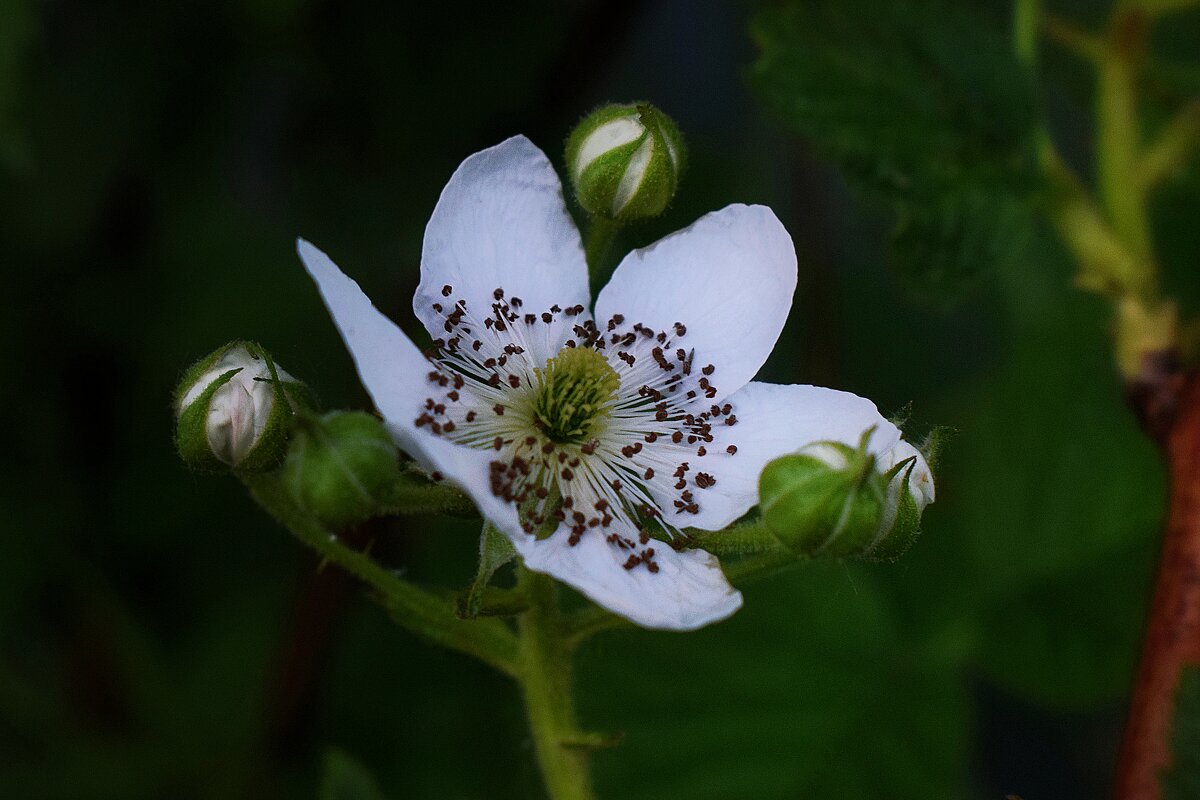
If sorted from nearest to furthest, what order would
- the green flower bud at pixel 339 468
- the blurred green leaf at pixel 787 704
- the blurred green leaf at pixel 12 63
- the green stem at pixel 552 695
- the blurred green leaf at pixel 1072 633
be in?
the green flower bud at pixel 339 468
the green stem at pixel 552 695
the blurred green leaf at pixel 12 63
the blurred green leaf at pixel 787 704
the blurred green leaf at pixel 1072 633

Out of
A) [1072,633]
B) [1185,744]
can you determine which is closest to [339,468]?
[1185,744]

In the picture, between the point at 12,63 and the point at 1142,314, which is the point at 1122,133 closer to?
the point at 1142,314

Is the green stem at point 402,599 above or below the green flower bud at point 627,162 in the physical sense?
below

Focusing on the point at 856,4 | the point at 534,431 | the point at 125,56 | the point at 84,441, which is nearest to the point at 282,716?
the point at 84,441

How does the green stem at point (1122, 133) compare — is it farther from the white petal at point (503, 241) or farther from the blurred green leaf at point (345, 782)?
the blurred green leaf at point (345, 782)

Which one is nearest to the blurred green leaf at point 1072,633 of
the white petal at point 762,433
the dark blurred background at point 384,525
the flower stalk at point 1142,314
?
the dark blurred background at point 384,525
